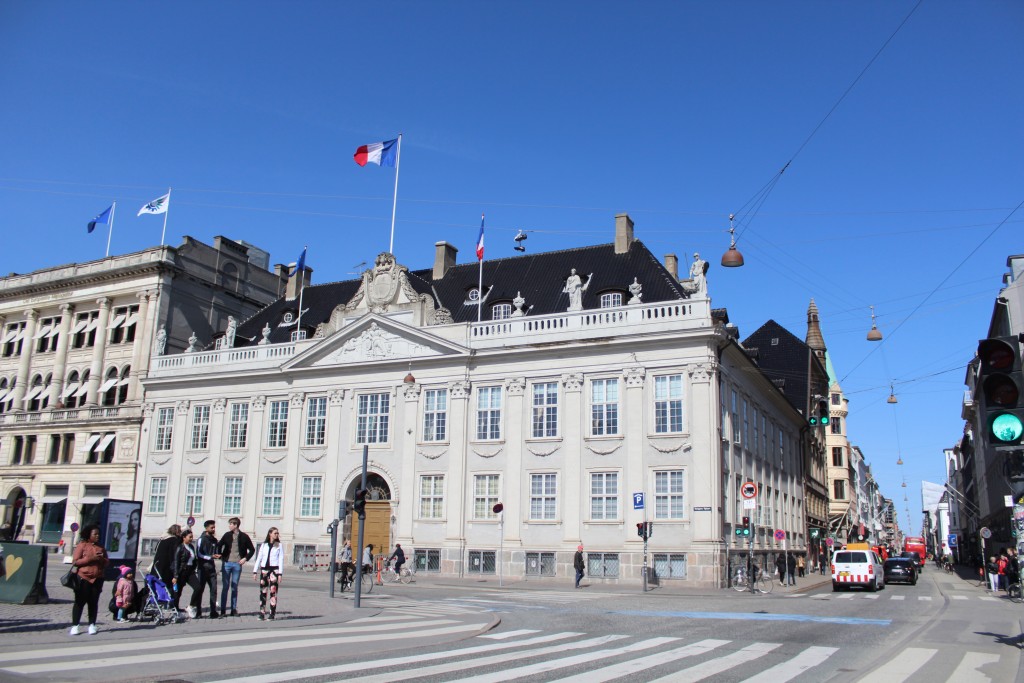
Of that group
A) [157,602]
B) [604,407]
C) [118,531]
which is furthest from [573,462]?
[157,602]

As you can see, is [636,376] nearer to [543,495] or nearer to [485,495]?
[543,495]

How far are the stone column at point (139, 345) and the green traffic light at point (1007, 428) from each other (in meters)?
52.9

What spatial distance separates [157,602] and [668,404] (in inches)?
1004

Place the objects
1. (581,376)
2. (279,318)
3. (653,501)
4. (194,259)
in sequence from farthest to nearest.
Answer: (194,259) < (279,318) < (581,376) < (653,501)

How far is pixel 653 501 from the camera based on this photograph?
36750mm

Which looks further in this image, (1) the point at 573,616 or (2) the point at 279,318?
(2) the point at 279,318

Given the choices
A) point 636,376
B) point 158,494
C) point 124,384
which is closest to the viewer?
point 636,376

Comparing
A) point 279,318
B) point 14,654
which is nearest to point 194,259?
point 279,318

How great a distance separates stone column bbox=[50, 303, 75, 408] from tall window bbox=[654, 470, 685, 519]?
42.8 meters

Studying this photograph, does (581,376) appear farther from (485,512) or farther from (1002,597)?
(1002,597)

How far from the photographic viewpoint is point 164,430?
5034cm

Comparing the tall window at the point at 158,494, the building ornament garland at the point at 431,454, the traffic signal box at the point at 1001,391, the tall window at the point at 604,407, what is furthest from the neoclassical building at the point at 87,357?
the traffic signal box at the point at 1001,391

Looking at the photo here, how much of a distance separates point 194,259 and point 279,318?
8864mm

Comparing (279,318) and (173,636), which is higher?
(279,318)
